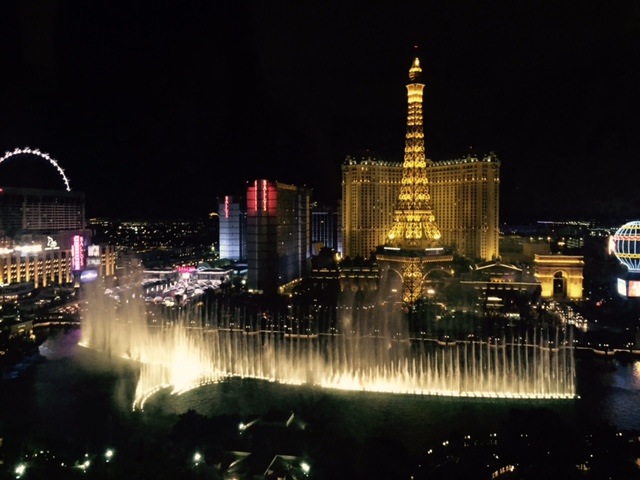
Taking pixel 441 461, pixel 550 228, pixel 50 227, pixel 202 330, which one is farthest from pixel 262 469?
pixel 550 228

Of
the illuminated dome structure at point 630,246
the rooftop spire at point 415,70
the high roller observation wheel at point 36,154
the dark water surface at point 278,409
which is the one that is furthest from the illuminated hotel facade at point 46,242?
the illuminated dome structure at point 630,246

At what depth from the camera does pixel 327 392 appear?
15.3 meters

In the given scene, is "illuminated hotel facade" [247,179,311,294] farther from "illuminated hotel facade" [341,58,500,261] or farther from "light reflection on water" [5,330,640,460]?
"light reflection on water" [5,330,640,460]

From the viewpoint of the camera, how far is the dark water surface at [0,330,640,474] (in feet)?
40.0

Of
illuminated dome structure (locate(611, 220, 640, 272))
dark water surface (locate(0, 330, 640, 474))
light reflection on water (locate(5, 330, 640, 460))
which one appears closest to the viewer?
dark water surface (locate(0, 330, 640, 474))

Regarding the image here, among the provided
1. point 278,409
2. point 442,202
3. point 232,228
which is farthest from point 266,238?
point 278,409

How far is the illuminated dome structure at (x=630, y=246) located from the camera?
92.1 ft

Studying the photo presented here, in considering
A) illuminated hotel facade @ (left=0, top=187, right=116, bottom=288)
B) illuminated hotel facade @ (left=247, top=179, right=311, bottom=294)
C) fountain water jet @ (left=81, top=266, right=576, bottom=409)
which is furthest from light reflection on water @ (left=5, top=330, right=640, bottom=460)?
illuminated hotel facade @ (left=0, top=187, right=116, bottom=288)

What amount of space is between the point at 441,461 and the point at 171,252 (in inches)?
1876

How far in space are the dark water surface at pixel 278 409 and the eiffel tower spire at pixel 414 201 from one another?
58.5 ft

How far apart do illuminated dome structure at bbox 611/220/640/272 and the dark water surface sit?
42.0ft

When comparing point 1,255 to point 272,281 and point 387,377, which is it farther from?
point 387,377

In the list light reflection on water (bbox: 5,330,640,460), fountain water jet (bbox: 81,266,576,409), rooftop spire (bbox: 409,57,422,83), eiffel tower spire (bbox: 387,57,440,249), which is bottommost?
light reflection on water (bbox: 5,330,640,460)

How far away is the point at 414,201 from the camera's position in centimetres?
3528
